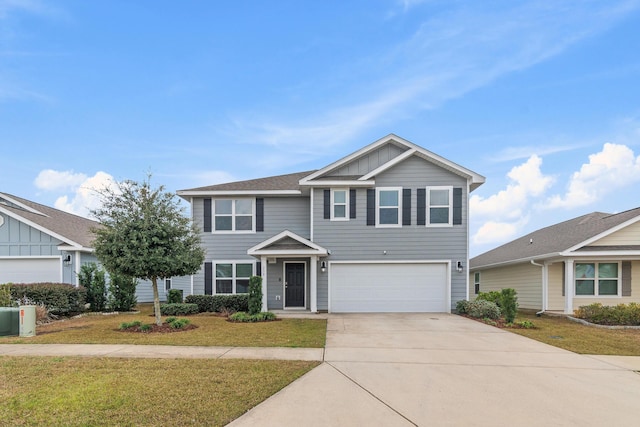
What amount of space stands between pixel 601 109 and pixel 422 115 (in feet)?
23.3

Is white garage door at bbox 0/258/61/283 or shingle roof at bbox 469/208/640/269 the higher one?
shingle roof at bbox 469/208/640/269

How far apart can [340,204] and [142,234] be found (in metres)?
7.78

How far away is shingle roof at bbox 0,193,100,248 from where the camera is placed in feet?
51.4

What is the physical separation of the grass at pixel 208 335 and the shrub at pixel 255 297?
1173 millimetres

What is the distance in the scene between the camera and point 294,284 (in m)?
15.6

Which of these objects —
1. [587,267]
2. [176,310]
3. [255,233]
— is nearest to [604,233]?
[587,267]

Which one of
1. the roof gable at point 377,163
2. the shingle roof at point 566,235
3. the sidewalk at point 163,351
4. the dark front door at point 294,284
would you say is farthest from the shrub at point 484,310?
the sidewalk at point 163,351

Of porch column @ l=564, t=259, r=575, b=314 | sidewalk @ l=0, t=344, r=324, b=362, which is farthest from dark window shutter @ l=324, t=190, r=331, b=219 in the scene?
porch column @ l=564, t=259, r=575, b=314

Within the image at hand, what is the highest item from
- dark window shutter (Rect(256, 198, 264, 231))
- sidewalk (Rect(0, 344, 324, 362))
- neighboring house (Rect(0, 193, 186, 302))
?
dark window shutter (Rect(256, 198, 264, 231))

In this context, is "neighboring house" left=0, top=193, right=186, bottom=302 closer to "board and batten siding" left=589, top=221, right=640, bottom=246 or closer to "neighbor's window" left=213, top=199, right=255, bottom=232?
"neighbor's window" left=213, top=199, right=255, bottom=232

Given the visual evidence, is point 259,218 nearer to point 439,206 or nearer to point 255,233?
point 255,233

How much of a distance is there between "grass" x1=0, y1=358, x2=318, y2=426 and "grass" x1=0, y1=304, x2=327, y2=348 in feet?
5.91

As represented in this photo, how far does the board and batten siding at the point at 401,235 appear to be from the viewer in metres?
15.1

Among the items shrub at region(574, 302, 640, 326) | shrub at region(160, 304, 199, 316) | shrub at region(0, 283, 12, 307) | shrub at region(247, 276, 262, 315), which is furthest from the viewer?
shrub at region(160, 304, 199, 316)
